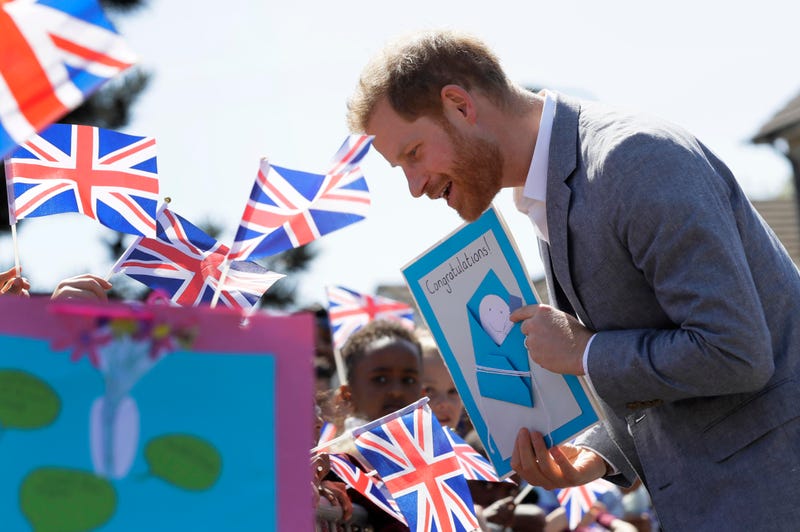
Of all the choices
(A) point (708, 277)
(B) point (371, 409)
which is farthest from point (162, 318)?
(B) point (371, 409)

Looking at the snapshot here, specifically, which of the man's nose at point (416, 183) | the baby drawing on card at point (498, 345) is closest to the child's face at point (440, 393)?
the baby drawing on card at point (498, 345)

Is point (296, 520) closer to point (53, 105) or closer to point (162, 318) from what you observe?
point (162, 318)

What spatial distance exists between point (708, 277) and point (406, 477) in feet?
4.24

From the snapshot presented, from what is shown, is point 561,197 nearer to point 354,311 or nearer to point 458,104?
point 458,104

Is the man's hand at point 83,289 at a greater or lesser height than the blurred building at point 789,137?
lesser

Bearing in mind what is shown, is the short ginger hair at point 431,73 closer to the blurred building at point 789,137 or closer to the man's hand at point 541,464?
the man's hand at point 541,464

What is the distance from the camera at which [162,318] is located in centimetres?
148

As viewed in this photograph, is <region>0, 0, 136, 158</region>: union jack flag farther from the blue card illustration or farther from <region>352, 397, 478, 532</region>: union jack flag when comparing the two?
<region>352, 397, 478, 532</region>: union jack flag

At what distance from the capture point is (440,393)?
548 cm

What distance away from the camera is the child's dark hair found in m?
5.32

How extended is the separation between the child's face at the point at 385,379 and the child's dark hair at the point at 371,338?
6 centimetres

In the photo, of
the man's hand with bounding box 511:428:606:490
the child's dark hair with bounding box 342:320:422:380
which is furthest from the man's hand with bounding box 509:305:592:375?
the child's dark hair with bounding box 342:320:422:380

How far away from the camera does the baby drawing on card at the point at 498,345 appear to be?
272cm

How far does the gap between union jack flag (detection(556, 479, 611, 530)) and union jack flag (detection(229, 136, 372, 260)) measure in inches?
68.3
